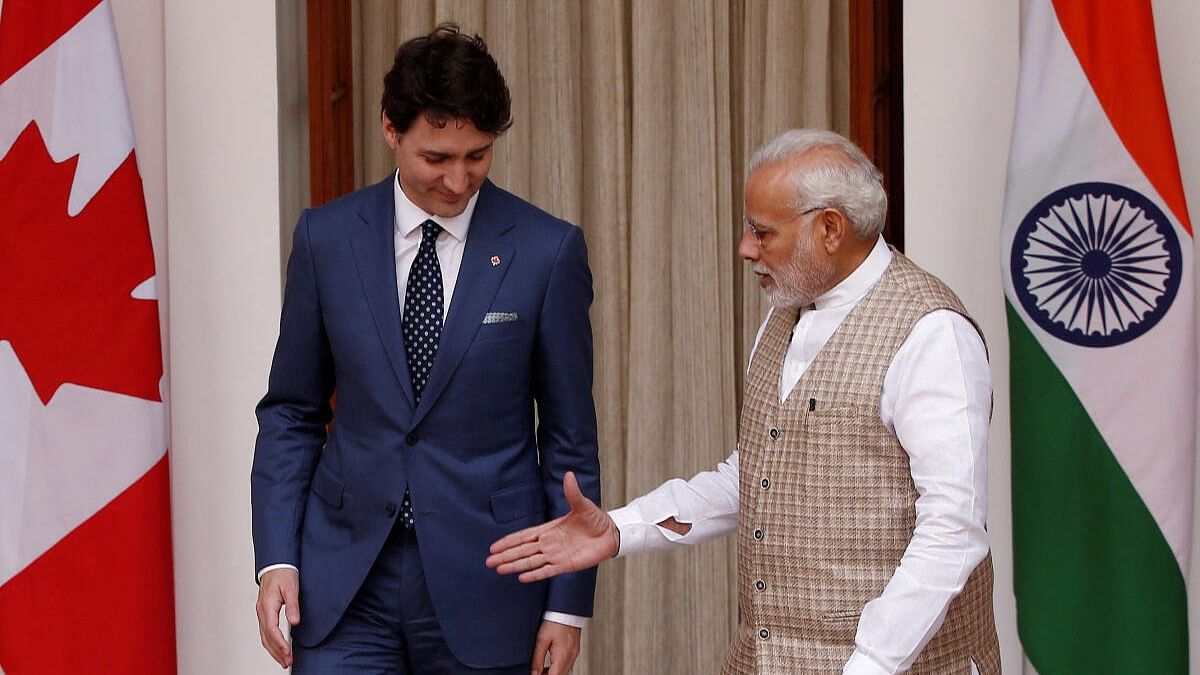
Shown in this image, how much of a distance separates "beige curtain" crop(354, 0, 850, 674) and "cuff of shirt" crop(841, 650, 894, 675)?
1824mm

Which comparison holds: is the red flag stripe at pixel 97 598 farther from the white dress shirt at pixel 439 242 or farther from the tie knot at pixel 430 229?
the tie knot at pixel 430 229

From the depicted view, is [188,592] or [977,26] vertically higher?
[977,26]

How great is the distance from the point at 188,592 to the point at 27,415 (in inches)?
28.7

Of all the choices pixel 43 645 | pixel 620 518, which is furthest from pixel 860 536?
pixel 43 645

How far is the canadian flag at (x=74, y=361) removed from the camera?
3.20m

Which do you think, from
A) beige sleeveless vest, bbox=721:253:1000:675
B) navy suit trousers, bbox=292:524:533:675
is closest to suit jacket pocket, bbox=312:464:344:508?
navy suit trousers, bbox=292:524:533:675

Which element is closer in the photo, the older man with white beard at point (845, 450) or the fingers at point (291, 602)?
the older man with white beard at point (845, 450)

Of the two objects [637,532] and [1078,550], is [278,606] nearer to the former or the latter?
[637,532]

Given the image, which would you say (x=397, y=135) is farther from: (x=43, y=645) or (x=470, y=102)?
(x=43, y=645)

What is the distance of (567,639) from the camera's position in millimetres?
2324

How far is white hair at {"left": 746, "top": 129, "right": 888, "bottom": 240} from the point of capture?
2.03 metres

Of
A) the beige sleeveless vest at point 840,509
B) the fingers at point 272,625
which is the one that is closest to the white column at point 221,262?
the fingers at point 272,625

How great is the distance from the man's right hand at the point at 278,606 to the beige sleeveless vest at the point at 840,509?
708 millimetres

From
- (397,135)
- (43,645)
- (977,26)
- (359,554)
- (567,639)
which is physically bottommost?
(43,645)
